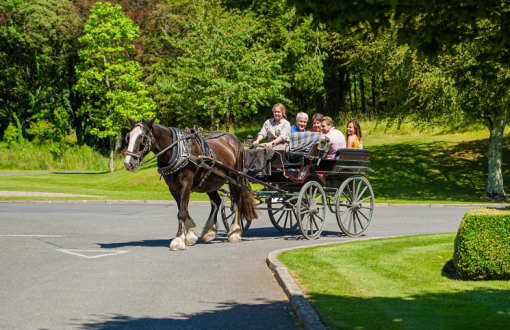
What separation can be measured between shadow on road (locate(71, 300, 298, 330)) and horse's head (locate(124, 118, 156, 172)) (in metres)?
3.58

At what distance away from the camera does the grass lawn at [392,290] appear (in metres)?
5.02

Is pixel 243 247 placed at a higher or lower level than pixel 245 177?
lower

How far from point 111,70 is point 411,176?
23.5m

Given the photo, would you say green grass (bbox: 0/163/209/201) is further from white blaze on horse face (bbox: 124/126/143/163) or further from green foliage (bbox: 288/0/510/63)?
green foliage (bbox: 288/0/510/63)

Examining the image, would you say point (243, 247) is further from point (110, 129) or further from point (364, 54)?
point (110, 129)

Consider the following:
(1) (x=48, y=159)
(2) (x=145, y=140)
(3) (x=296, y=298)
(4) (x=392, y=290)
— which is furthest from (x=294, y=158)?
(1) (x=48, y=159)

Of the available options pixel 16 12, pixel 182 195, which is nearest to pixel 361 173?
pixel 182 195

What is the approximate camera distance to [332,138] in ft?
38.2

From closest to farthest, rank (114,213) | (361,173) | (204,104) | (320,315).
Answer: (320,315) → (361,173) → (114,213) → (204,104)

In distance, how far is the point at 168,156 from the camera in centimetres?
925

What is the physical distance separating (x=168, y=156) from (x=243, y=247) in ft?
7.38

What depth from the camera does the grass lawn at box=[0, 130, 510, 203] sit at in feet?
79.5

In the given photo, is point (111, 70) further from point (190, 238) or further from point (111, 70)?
point (190, 238)

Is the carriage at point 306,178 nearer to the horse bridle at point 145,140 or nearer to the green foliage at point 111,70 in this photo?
the horse bridle at point 145,140
